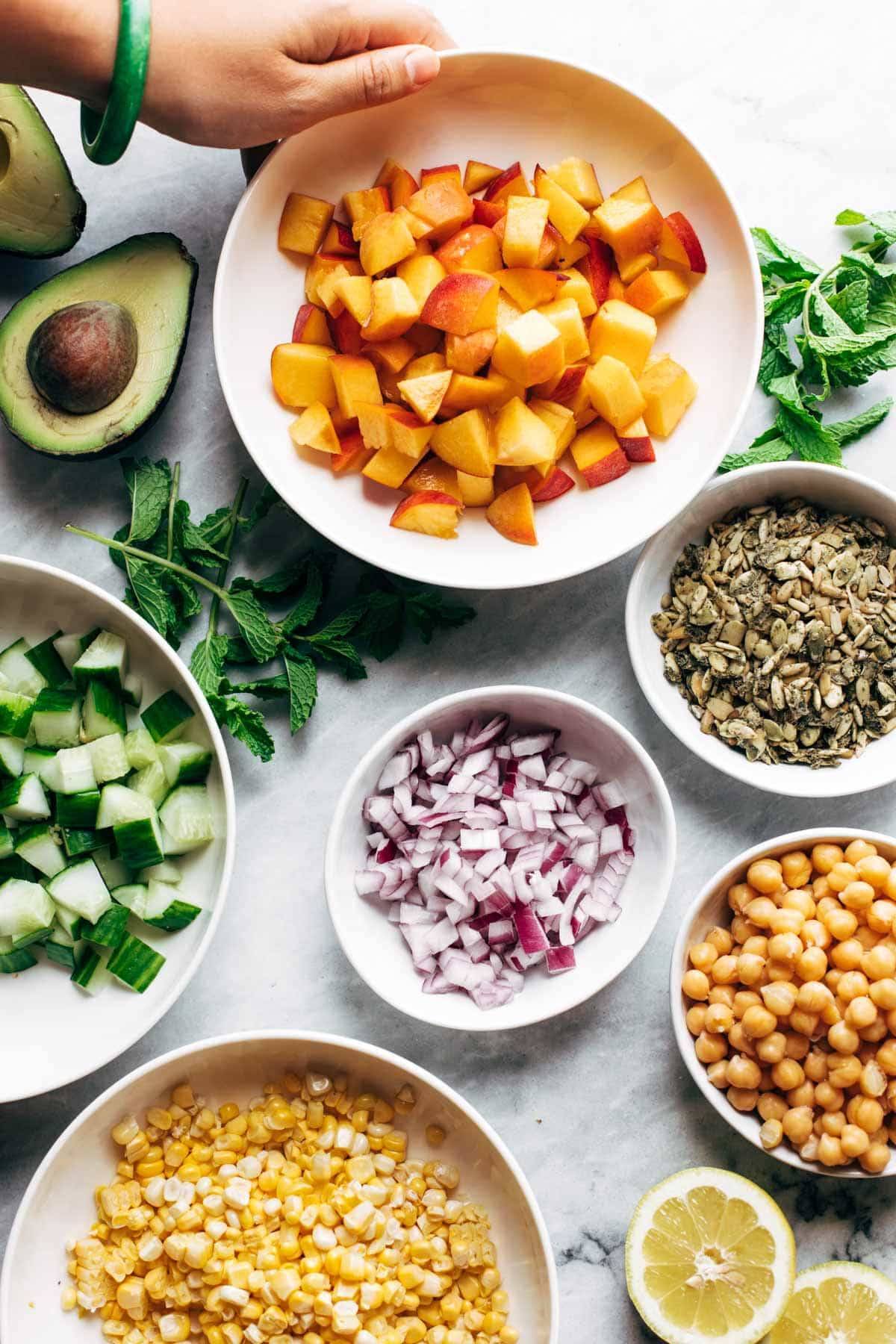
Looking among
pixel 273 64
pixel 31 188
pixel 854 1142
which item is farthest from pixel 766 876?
pixel 31 188

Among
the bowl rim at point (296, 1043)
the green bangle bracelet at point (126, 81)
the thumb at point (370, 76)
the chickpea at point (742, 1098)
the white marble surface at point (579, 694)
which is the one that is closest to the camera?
the green bangle bracelet at point (126, 81)

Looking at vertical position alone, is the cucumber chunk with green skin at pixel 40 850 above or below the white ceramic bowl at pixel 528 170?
below

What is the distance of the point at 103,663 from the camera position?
216 centimetres

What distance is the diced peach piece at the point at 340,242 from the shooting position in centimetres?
217

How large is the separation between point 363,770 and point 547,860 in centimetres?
39

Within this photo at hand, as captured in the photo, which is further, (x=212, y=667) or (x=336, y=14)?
(x=212, y=667)

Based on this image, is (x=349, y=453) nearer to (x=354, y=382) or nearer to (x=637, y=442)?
(x=354, y=382)

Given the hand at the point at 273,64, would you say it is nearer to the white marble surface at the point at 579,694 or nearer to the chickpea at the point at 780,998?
the white marble surface at the point at 579,694

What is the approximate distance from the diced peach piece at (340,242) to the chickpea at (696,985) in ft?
4.85

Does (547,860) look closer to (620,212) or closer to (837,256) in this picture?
(620,212)

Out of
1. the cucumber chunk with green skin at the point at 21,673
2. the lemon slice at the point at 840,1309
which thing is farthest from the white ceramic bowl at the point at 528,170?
the lemon slice at the point at 840,1309

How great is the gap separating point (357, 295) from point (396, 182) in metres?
0.25

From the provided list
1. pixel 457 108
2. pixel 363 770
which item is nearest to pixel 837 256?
pixel 457 108

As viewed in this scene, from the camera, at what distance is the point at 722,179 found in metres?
2.12
